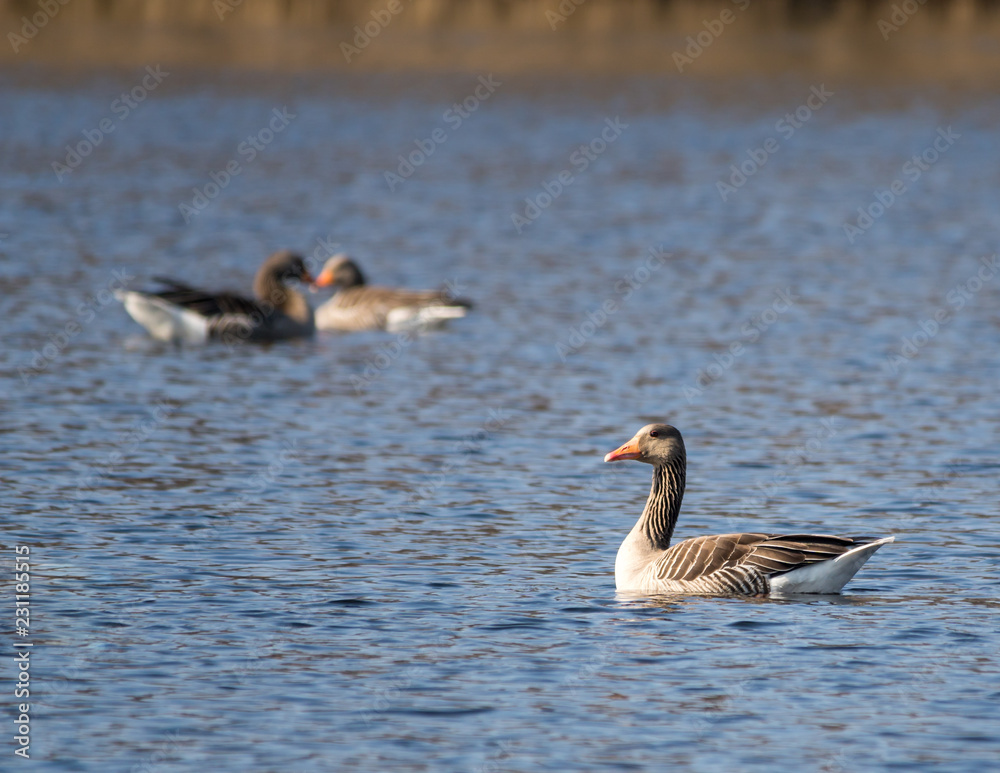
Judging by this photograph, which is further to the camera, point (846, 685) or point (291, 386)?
point (291, 386)

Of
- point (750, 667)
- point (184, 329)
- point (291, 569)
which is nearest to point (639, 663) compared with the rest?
point (750, 667)

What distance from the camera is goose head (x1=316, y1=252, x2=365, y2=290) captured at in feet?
94.1

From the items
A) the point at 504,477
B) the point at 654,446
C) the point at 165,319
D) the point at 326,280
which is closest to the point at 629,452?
the point at 654,446

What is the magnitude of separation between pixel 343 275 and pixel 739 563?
16.6 m

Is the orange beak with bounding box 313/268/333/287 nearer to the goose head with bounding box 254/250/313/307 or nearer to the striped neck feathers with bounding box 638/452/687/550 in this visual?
the goose head with bounding box 254/250/313/307

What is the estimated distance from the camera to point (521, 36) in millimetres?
83250

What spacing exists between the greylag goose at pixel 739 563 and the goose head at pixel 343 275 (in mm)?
15447

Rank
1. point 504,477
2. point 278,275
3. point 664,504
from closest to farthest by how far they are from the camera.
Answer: point 664,504, point 504,477, point 278,275

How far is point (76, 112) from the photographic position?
56.6 metres

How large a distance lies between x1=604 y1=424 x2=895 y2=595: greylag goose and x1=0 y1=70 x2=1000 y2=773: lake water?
229 mm

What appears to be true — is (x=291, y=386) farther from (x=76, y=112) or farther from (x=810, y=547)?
(x=76, y=112)

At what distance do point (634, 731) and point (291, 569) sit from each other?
4.38 metres

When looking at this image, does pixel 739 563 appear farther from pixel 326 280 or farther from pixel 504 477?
pixel 326 280

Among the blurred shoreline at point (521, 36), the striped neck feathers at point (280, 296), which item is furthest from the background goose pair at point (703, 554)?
the blurred shoreline at point (521, 36)
